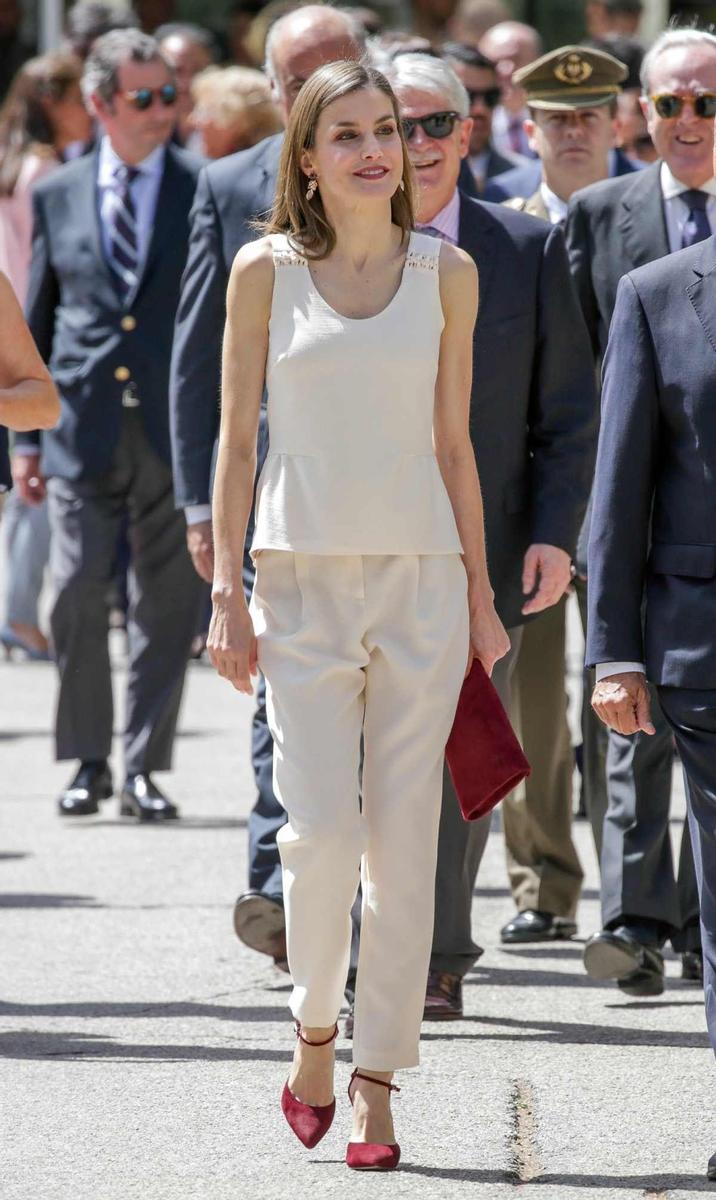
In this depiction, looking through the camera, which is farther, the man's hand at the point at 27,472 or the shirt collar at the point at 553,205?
the man's hand at the point at 27,472

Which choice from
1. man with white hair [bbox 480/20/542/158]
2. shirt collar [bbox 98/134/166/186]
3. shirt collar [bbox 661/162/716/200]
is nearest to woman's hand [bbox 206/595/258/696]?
shirt collar [bbox 661/162/716/200]

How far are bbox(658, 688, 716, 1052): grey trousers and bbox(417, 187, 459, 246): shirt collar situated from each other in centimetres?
180

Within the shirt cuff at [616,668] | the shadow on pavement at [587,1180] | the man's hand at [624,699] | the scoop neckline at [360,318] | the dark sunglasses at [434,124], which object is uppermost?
the dark sunglasses at [434,124]

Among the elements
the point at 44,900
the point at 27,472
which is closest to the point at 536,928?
the point at 44,900

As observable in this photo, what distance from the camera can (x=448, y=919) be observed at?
236 inches

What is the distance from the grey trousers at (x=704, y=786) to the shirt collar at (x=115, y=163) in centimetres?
482

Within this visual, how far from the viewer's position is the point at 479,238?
6141mm

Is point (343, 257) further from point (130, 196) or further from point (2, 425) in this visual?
point (130, 196)

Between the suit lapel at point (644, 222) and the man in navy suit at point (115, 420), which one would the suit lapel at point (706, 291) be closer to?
the suit lapel at point (644, 222)

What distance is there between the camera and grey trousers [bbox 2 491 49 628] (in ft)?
40.4

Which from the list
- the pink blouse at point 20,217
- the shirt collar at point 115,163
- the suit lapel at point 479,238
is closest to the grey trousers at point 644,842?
the suit lapel at point 479,238

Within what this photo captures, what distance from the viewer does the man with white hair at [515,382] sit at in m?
6.11

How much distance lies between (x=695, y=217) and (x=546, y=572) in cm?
116

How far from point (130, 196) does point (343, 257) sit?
431cm
